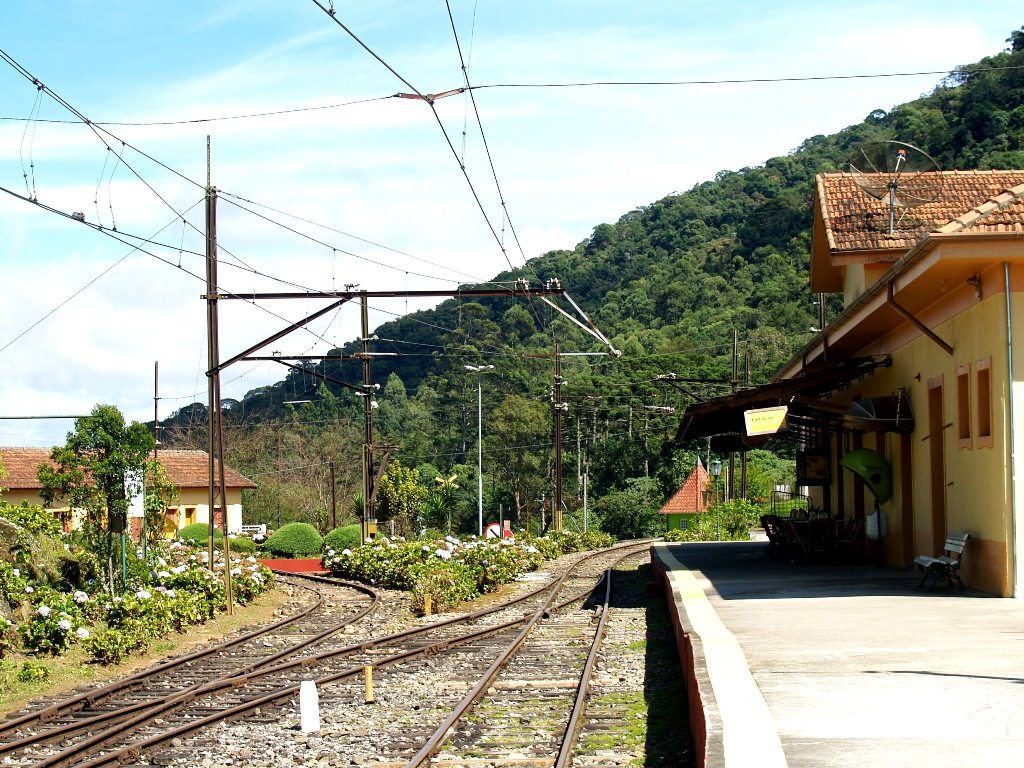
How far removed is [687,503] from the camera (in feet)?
217

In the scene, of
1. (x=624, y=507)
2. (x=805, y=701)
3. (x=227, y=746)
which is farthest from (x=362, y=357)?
(x=624, y=507)

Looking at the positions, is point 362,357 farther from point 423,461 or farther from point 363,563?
point 423,461

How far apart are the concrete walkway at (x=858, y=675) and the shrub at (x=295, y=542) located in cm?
3154

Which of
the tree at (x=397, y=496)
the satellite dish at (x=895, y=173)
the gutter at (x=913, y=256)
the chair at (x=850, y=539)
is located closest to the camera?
the gutter at (x=913, y=256)

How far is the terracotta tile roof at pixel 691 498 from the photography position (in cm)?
6494

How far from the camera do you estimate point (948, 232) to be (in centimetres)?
1330

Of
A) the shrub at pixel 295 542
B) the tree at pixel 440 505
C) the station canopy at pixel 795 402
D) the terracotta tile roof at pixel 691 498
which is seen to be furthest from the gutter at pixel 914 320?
the tree at pixel 440 505

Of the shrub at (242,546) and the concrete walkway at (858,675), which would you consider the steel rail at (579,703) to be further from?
the shrub at (242,546)

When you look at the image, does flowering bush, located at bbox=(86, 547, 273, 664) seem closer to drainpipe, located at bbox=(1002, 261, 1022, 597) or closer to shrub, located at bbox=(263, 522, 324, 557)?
drainpipe, located at bbox=(1002, 261, 1022, 597)

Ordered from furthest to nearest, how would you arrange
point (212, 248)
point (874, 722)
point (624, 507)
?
point (624, 507), point (212, 248), point (874, 722)

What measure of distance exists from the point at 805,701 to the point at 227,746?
188 inches

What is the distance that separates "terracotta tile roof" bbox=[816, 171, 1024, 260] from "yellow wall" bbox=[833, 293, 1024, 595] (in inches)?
191

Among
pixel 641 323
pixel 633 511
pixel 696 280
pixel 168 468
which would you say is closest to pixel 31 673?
pixel 168 468

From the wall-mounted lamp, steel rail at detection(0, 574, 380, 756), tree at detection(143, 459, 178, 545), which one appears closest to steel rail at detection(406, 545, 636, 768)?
steel rail at detection(0, 574, 380, 756)
